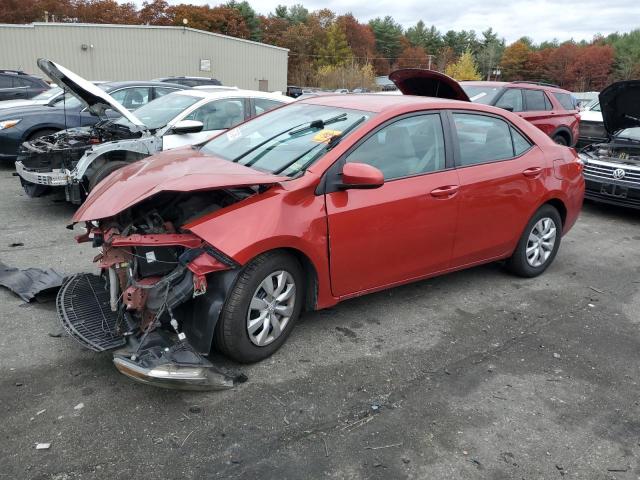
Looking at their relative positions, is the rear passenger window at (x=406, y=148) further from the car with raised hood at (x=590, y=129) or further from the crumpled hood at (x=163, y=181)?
the car with raised hood at (x=590, y=129)

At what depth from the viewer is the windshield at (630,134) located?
854 centimetres

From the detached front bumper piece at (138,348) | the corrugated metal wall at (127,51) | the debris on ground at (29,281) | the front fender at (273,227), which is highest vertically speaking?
the corrugated metal wall at (127,51)

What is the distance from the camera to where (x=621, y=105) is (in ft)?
27.0

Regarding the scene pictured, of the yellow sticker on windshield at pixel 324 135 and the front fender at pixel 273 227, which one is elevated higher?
the yellow sticker on windshield at pixel 324 135

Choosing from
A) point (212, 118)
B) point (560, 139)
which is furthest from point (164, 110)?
point (560, 139)

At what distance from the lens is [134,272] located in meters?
3.29

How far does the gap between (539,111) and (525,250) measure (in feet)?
22.7

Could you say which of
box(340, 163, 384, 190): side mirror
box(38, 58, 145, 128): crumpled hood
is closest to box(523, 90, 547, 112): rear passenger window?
box(38, 58, 145, 128): crumpled hood

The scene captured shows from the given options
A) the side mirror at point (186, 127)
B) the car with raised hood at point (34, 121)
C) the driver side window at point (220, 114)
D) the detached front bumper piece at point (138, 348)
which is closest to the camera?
the detached front bumper piece at point (138, 348)

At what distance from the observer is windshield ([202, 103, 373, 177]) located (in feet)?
12.3

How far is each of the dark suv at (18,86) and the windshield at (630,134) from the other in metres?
13.8

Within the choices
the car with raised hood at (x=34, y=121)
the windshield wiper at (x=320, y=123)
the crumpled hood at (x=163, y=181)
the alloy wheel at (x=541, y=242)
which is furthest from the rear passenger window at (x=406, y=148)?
the car with raised hood at (x=34, y=121)

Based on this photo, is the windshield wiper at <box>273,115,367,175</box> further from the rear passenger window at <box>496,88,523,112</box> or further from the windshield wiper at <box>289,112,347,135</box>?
the rear passenger window at <box>496,88,523,112</box>

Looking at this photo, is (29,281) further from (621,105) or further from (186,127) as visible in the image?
(621,105)
